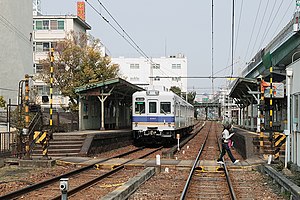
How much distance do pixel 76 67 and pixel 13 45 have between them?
17.4 ft

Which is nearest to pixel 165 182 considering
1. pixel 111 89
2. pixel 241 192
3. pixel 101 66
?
pixel 241 192

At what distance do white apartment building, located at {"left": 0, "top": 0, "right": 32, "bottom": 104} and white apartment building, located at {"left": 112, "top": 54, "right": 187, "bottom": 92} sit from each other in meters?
40.7

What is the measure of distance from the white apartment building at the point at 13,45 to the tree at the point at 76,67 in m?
2.17

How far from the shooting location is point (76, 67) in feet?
124

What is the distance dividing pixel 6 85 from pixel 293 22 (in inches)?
877

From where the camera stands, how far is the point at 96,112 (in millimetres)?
29266

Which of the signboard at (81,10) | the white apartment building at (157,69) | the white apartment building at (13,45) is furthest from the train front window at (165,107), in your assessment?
the white apartment building at (157,69)

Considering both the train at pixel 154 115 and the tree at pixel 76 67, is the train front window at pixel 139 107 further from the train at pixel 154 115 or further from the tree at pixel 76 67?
the tree at pixel 76 67

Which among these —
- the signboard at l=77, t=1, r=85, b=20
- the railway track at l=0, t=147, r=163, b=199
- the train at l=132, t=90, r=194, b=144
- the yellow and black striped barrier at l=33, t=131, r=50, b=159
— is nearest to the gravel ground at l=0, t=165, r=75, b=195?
the railway track at l=0, t=147, r=163, b=199

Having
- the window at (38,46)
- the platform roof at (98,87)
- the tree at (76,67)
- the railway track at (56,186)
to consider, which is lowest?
the railway track at (56,186)

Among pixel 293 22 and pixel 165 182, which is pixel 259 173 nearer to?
pixel 165 182

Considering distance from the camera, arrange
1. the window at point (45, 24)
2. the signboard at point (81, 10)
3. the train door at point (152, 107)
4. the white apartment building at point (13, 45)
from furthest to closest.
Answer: the signboard at point (81, 10), the window at point (45, 24), the white apartment building at point (13, 45), the train door at point (152, 107)

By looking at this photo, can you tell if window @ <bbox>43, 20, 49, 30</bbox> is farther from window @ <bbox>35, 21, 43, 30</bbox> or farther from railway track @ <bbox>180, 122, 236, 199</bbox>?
railway track @ <bbox>180, 122, 236, 199</bbox>

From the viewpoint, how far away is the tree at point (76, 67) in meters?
36.3
